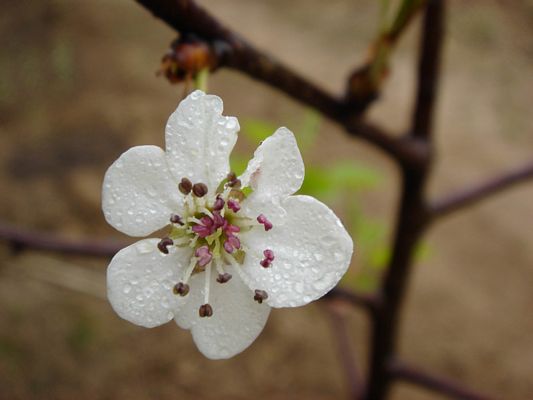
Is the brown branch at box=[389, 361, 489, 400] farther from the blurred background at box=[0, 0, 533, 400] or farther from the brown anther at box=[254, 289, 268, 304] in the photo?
the brown anther at box=[254, 289, 268, 304]

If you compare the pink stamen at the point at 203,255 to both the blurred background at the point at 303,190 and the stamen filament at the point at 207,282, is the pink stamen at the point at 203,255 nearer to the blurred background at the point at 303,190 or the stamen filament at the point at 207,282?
the stamen filament at the point at 207,282

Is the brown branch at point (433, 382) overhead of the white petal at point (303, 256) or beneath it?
beneath

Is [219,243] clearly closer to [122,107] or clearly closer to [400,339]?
[400,339]

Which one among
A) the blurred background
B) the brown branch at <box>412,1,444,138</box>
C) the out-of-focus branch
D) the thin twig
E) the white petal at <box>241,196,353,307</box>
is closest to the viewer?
the white petal at <box>241,196,353,307</box>

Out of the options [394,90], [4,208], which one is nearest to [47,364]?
[4,208]

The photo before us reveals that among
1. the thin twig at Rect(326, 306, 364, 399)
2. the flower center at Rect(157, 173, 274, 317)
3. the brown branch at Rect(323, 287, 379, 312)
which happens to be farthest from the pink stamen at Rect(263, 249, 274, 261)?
the thin twig at Rect(326, 306, 364, 399)

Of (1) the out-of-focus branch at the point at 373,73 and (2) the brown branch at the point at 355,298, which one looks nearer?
(1) the out-of-focus branch at the point at 373,73

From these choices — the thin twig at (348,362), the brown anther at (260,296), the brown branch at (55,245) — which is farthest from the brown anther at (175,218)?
the thin twig at (348,362)
